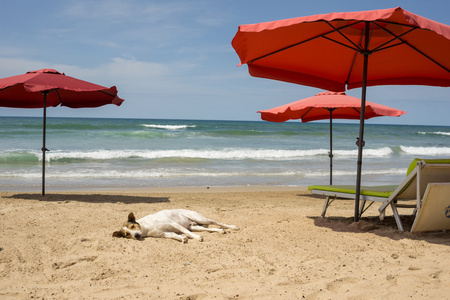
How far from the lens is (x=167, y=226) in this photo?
181 inches

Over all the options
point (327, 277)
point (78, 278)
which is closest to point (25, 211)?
point (78, 278)

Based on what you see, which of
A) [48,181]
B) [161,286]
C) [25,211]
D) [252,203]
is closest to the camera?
[161,286]

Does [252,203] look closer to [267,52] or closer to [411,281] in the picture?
[267,52]

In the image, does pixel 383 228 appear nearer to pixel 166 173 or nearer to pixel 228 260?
pixel 228 260

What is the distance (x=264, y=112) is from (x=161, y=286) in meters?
5.30

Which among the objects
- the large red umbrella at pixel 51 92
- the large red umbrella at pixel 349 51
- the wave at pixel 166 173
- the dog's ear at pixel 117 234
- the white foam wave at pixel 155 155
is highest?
the large red umbrella at pixel 349 51

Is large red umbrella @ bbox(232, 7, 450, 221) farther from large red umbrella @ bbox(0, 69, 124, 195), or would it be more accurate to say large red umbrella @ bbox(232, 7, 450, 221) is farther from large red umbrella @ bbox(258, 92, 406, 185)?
large red umbrella @ bbox(0, 69, 124, 195)

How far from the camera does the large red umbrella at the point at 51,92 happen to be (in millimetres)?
6848

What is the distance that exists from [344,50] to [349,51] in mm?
91

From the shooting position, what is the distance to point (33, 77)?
7.00 meters

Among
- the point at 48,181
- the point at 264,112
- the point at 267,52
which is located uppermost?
the point at 267,52

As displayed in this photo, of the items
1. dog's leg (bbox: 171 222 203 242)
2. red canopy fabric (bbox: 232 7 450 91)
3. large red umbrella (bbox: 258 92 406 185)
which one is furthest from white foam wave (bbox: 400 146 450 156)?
dog's leg (bbox: 171 222 203 242)

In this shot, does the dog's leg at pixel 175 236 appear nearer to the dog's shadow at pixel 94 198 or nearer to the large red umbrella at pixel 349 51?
the large red umbrella at pixel 349 51

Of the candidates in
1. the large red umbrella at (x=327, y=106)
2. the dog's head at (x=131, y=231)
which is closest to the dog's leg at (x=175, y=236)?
the dog's head at (x=131, y=231)
